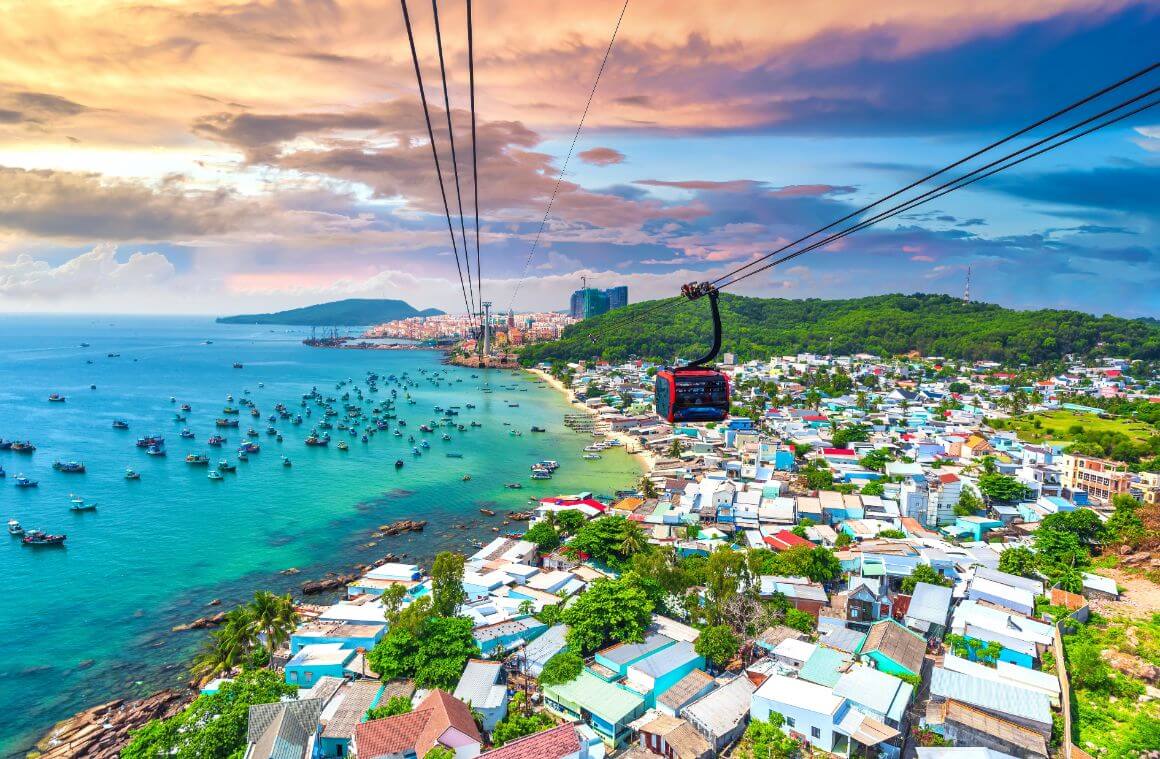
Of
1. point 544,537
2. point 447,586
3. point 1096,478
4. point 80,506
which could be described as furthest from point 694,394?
point 80,506

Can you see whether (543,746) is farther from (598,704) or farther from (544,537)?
(544,537)

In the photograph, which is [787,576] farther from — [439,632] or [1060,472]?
[1060,472]

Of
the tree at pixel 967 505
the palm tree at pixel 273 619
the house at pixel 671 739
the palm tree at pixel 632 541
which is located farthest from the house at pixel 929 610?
the palm tree at pixel 273 619

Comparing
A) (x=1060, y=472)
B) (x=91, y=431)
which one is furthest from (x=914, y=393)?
(x=91, y=431)

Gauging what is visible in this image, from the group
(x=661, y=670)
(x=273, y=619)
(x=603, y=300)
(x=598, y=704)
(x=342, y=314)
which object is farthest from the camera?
(x=342, y=314)

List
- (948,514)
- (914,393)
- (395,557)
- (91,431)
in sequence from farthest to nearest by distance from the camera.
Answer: (914,393) → (91,431) → (948,514) → (395,557)

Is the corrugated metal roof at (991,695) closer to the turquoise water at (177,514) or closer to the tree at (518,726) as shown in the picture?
the tree at (518,726)
